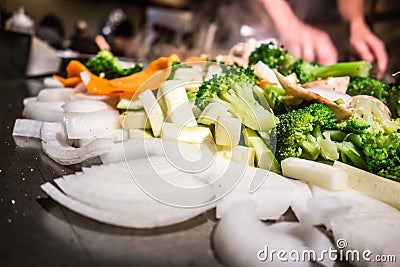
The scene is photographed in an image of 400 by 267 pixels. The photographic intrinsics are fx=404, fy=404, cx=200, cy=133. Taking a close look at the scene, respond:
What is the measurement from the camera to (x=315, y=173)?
120 centimetres

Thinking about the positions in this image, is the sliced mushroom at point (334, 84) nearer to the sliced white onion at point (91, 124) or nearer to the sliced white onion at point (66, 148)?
the sliced white onion at point (91, 124)

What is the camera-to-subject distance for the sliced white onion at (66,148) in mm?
1322

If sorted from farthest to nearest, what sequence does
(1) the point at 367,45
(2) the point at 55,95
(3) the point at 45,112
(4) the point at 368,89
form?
(1) the point at 367,45 < (2) the point at 55,95 < (4) the point at 368,89 < (3) the point at 45,112

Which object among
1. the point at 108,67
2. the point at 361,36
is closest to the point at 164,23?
the point at 361,36

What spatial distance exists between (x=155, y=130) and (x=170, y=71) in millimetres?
428

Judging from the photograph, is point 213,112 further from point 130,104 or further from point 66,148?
point 66,148

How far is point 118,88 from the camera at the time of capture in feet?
5.93

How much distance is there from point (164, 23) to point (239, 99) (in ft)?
26.9

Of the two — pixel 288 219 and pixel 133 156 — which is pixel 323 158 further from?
pixel 133 156

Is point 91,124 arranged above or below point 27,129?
above

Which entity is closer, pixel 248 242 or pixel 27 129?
pixel 248 242

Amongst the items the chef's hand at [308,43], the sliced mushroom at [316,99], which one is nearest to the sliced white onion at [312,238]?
the sliced mushroom at [316,99]

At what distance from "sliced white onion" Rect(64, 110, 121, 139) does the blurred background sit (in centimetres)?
292

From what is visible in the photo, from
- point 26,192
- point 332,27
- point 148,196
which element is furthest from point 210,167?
point 332,27
